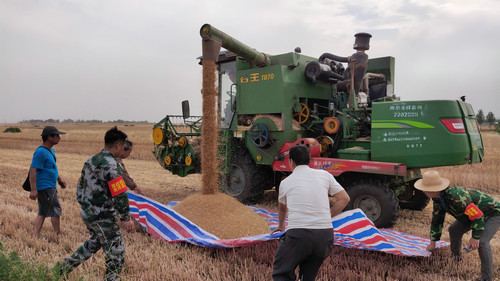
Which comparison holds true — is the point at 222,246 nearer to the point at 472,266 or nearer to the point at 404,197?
the point at 472,266

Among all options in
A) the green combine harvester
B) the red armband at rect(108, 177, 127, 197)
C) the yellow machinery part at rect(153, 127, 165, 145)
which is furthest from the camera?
the yellow machinery part at rect(153, 127, 165, 145)

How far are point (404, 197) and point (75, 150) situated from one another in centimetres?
1543

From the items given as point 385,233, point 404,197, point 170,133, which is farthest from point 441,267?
point 170,133

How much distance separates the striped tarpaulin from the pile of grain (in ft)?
0.90

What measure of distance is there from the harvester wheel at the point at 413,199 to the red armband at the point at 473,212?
122 inches

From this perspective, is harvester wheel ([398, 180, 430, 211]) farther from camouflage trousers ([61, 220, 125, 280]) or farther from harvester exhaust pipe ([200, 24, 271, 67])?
camouflage trousers ([61, 220, 125, 280])

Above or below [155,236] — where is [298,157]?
above

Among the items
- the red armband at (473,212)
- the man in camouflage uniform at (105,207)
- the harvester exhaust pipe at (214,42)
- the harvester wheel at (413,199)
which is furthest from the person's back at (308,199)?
the harvester wheel at (413,199)

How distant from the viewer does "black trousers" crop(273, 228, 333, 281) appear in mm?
2680

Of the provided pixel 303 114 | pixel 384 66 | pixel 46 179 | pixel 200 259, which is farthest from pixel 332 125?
pixel 46 179

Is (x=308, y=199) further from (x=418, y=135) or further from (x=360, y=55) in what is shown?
(x=360, y=55)

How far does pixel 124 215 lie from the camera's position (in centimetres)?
308

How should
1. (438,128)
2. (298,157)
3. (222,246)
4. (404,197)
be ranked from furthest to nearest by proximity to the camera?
(404,197)
(438,128)
(222,246)
(298,157)

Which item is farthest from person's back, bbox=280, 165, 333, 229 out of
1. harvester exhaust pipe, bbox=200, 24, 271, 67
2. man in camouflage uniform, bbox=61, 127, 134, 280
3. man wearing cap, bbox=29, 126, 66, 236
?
harvester exhaust pipe, bbox=200, 24, 271, 67
